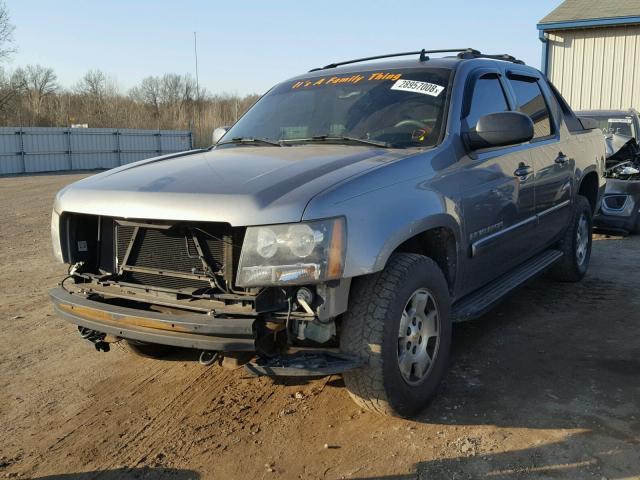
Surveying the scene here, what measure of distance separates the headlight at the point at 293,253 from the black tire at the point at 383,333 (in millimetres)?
312

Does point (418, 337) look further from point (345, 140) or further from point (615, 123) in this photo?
point (615, 123)

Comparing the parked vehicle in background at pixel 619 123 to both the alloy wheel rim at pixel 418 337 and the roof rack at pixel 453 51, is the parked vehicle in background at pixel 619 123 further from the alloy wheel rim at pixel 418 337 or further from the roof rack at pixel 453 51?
the alloy wheel rim at pixel 418 337

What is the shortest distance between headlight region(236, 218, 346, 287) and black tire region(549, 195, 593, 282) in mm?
3726

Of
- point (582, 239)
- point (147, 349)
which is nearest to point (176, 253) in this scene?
point (147, 349)

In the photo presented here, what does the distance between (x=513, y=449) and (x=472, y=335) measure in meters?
1.71

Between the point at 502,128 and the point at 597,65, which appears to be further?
the point at 597,65

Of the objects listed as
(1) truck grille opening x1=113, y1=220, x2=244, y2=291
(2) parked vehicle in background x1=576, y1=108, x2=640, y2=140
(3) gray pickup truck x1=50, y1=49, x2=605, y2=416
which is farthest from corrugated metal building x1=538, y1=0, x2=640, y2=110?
(1) truck grille opening x1=113, y1=220, x2=244, y2=291

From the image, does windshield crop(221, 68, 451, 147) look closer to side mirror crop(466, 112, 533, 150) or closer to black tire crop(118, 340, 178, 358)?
side mirror crop(466, 112, 533, 150)

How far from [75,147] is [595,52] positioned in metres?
23.2

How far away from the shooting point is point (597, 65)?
16.4 metres

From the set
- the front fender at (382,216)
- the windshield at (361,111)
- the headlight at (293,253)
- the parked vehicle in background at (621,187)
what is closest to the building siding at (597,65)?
the parked vehicle in background at (621,187)

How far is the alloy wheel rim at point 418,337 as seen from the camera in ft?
10.3

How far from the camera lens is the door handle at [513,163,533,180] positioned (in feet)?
14.4

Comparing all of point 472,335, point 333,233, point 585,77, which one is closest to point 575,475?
point 333,233
